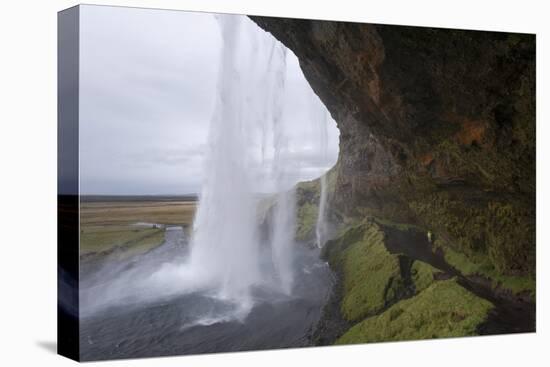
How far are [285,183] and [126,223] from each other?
2.12 meters

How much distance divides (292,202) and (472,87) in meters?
3.06

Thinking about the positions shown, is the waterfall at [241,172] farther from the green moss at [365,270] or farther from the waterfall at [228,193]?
the green moss at [365,270]

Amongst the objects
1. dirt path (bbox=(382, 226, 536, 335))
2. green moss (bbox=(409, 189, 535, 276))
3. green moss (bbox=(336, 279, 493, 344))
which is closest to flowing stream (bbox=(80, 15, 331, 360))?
green moss (bbox=(336, 279, 493, 344))

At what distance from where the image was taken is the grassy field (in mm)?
9828

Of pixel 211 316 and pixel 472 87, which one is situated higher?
pixel 472 87

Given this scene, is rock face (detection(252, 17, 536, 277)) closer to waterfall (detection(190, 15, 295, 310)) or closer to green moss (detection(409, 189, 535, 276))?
green moss (detection(409, 189, 535, 276))

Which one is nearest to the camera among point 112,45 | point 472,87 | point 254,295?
point 112,45

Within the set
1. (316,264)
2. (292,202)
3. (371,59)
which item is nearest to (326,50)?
(371,59)

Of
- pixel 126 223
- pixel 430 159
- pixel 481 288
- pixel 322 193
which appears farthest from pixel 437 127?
pixel 126 223

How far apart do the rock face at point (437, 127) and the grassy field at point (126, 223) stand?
2.16 meters

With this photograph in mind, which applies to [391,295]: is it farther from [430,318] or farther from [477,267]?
[477,267]

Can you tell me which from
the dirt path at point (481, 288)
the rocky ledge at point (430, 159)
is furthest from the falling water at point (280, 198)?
the dirt path at point (481, 288)

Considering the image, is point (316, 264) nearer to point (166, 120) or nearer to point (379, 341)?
point (379, 341)

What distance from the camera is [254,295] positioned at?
10.7 meters
